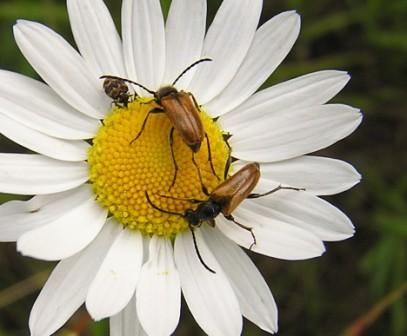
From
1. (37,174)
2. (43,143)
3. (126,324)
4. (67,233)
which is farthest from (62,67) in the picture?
(126,324)

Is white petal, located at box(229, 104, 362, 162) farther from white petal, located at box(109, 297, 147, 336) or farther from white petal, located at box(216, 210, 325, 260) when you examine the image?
white petal, located at box(109, 297, 147, 336)

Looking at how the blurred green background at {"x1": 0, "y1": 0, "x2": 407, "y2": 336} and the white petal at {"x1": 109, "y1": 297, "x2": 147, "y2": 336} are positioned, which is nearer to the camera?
the white petal at {"x1": 109, "y1": 297, "x2": 147, "y2": 336}

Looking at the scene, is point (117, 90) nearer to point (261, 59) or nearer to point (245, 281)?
point (261, 59)

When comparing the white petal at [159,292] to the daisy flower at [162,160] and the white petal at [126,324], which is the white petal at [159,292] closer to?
the daisy flower at [162,160]

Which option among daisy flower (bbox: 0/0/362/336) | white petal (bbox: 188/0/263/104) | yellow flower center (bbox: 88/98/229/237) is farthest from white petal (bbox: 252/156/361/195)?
white petal (bbox: 188/0/263/104)

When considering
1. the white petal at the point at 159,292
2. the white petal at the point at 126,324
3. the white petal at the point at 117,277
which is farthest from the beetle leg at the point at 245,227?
the white petal at the point at 126,324
